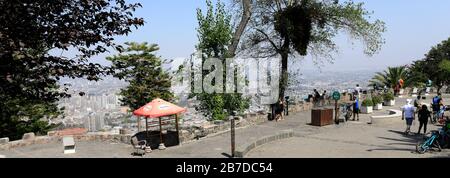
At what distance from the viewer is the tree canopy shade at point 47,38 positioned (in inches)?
246

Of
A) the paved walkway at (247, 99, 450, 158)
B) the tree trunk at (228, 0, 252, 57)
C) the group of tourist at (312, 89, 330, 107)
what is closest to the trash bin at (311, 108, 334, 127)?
the paved walkway at (247, 99, 450, 158)

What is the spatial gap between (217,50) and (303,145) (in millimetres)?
12289

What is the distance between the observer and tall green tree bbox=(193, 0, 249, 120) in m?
26.0

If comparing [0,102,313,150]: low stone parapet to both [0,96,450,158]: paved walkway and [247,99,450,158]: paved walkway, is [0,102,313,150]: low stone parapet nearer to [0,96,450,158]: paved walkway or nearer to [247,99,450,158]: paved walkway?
[0,96,450,158]: paved walkway

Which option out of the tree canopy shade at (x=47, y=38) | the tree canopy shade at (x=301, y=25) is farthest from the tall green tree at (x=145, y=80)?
the tree canopy shade at (x=47, y=38)

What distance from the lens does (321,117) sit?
20922mm

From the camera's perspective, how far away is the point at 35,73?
6.85 meters

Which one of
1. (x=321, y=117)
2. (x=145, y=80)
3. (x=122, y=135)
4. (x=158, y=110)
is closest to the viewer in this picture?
(x=158, y=110)

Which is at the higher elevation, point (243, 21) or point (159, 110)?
point (243, 21)

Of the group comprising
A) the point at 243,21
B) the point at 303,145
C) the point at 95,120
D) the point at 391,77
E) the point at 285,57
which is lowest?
the point at 95,120

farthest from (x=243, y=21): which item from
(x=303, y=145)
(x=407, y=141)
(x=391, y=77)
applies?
(x=391, y=77)

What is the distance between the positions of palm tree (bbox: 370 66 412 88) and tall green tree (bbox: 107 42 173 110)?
64.1ft

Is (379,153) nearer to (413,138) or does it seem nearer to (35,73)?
(413,138)

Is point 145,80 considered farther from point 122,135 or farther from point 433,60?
point 433,60
